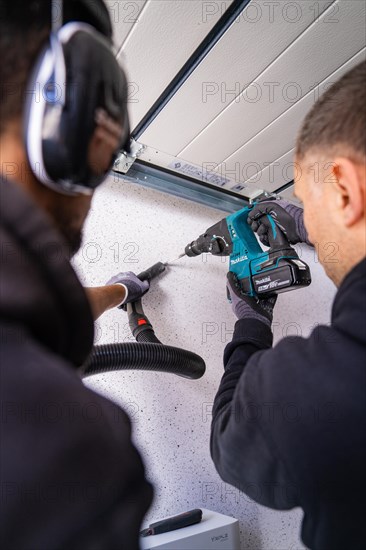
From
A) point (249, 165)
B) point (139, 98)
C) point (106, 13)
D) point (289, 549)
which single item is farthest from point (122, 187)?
point (289, 549)

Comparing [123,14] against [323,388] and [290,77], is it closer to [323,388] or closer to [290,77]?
[290,77]

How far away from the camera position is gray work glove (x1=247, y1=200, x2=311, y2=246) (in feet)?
3.88

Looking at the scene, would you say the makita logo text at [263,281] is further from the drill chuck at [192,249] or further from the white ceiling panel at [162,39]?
the white ceiling panel at [162,39]

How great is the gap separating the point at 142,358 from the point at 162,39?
81 cm

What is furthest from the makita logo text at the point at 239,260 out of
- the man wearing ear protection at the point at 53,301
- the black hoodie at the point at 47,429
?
the black hoodie at the point at 47,429

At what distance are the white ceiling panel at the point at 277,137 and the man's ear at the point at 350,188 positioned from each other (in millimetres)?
508

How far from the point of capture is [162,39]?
2.86 feet

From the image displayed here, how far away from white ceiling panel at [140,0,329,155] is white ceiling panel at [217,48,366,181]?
12 cm

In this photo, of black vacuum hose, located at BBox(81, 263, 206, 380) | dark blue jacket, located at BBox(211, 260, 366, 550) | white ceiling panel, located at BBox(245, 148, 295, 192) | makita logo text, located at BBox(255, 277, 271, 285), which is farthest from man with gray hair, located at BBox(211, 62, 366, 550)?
white ceiling panel, located at BBox(245, 148, 295, 192)

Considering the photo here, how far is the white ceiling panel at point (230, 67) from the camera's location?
0.85 metres

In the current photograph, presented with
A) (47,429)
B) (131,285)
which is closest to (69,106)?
(47,429)

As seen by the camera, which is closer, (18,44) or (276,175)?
(18,44)

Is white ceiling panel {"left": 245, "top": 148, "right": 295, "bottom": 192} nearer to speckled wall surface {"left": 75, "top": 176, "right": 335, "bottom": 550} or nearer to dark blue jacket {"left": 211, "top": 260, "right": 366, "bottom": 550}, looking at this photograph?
speckled wall surface {"left": 75, "top": 176, "right": 335, "bottom": 550}

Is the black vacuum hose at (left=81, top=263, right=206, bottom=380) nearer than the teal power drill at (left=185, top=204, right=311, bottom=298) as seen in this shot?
Yes
